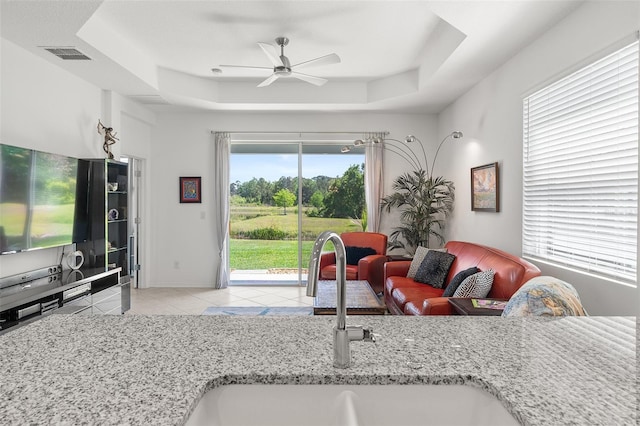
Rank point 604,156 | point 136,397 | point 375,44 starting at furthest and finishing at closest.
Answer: point 375,44, point 604,156, point 136,397

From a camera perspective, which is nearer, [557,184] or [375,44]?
[557,184]

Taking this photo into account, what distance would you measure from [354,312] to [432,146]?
3.64 meters

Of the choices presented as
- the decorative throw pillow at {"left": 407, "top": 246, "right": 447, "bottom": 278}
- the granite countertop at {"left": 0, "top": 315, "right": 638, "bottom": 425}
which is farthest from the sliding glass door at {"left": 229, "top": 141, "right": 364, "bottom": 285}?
the granite countertop at {"left": 0, "top": 315, "right": 638, "bottom": 425}

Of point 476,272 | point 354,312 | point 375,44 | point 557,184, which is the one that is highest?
point 375,44

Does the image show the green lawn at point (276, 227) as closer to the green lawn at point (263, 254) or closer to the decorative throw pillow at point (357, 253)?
the green lawn at point (263, 254)

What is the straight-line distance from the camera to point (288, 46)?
3.87 meters

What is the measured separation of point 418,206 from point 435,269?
1450 millimetres

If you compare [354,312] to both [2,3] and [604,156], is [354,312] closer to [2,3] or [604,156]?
[604,156]

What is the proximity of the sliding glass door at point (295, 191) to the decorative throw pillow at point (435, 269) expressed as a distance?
1917 mm

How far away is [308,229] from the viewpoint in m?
5.77

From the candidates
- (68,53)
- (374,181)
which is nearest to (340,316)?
(68,53)

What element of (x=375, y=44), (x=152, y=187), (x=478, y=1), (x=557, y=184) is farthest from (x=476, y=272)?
(x=152, y=187)

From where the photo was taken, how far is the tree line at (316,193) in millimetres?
5727

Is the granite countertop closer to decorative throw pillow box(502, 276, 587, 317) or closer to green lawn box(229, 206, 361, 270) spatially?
decorative throw pillow box(502, 276, 587, 317)
